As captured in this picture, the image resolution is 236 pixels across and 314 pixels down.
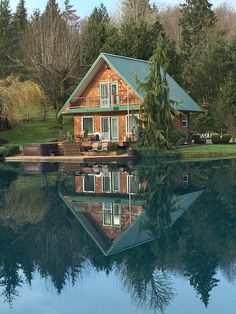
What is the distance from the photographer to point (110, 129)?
113 ft

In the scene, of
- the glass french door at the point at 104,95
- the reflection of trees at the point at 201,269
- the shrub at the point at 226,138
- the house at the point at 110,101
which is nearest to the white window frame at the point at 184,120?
the house at the point at 110,101

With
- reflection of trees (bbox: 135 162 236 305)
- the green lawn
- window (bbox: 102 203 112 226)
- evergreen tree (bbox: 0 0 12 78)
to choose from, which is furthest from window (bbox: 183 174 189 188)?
evergreen tree (bbox: 0 0 12 78)

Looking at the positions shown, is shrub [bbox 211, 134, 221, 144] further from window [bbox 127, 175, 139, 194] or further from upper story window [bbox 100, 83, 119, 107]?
window [bbox 127, 175, 139, 194]

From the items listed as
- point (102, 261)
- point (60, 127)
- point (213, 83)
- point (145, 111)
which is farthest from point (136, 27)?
point (102, 261)

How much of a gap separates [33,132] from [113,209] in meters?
32.3

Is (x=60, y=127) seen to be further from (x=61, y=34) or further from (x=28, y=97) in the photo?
(x=61, y=34)

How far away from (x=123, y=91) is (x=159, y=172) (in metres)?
15.7

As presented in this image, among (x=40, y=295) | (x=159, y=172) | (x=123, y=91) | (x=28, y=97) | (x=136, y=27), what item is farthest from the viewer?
(x=136, y=27)

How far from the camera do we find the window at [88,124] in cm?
3544

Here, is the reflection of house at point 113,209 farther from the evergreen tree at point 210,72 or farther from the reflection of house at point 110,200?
the evergreen tree at point 210,72

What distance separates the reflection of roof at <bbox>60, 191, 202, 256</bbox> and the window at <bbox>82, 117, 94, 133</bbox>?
24380 millimetres

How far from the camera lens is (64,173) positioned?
795 inches

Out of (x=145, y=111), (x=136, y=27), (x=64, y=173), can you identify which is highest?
(x=136, y=27)

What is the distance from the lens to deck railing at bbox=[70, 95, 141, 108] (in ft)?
108
